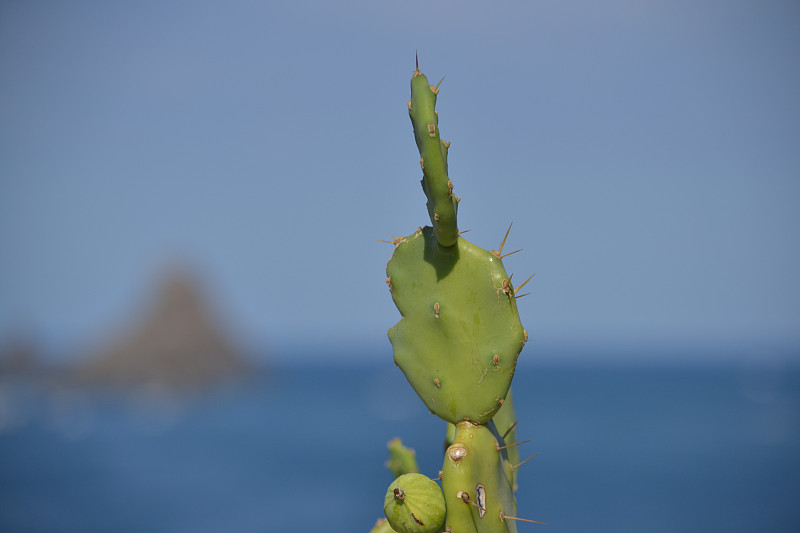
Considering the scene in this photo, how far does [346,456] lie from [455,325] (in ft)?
123

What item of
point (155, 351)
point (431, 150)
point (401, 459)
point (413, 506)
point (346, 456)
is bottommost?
point (413, 506)

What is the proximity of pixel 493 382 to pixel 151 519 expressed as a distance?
26.0m

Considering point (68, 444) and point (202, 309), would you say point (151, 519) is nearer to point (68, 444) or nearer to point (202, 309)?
point (68, 444)

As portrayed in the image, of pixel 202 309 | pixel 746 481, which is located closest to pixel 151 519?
pixel 746 481

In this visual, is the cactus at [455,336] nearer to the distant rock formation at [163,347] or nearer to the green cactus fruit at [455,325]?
the green cactus fruit at [455,325]

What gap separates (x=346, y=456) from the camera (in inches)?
1502

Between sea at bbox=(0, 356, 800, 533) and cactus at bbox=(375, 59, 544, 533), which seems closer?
cactus at bbox=(375, 59, 544, 533)

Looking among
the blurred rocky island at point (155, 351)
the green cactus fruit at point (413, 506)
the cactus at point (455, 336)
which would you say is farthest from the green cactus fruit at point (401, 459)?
the blurred rocky island at point (155, 351)

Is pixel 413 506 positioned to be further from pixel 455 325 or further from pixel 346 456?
pixel 346 456

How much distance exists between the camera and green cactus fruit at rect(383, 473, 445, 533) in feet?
5.80

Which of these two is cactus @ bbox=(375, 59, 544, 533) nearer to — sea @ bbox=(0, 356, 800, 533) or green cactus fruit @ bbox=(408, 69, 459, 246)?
green cactus fruit @ bbox=(408, 69, 459, 246)

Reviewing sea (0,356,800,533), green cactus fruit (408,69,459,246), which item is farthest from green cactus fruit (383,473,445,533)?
sea (0,356,800,533)

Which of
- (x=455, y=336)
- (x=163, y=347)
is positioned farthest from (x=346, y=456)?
(x=455, y=336)

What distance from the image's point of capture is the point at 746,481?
1155 inches
